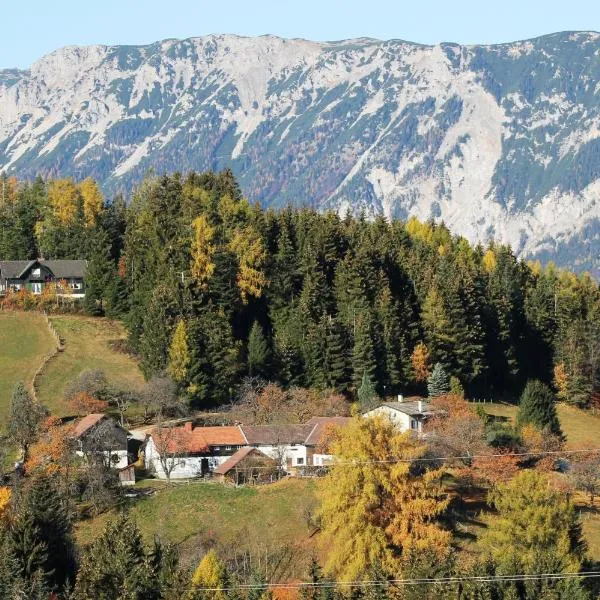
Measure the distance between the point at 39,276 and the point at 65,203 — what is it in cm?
1152

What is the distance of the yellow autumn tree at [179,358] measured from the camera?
9600 cm

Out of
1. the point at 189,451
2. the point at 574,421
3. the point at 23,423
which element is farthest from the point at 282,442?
the point at 574,421

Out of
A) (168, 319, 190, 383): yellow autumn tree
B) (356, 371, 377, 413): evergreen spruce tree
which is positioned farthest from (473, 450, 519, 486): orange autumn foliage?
(168, 319, 190, 383): yellow autumn tree

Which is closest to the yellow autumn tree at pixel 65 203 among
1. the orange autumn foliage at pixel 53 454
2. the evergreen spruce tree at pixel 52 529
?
the orange autumn foliage at pixel 53 454

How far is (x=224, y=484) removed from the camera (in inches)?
3214

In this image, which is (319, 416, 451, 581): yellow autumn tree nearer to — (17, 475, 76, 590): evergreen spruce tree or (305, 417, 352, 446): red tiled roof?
(305, 417, 352, 446): red tiled roof

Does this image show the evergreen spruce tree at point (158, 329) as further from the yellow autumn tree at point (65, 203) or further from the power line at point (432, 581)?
the power line at point (432, 581)

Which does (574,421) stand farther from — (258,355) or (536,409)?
(258,355)

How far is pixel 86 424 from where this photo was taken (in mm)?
85062

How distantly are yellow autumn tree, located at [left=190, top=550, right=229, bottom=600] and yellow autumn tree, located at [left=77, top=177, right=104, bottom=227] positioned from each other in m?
68.0

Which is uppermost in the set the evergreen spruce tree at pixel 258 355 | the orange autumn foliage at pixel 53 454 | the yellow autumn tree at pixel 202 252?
the yellow autumn tree at pixel 202 252

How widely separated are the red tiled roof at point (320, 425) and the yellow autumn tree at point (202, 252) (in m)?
19.8

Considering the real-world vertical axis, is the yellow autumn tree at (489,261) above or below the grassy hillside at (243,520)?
above

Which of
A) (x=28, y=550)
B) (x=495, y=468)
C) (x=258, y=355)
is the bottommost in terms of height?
(x=495, y=468)
